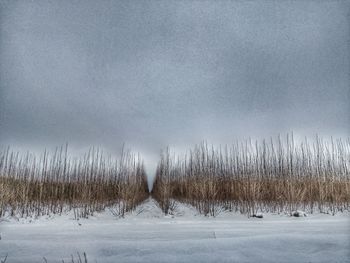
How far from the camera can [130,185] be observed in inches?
236

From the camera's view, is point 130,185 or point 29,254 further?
point 130,185

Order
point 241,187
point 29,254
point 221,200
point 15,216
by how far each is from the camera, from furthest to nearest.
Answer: point 221,200, point 241,187, point 15,216, point 29,254

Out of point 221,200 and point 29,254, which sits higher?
point 221,200

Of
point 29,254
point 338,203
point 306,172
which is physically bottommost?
point 29,254

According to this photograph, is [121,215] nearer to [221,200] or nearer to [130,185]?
[130,185]

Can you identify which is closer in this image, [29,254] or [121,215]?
[29,254]

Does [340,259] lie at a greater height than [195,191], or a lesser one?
lesser

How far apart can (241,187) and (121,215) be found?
7.45 ft

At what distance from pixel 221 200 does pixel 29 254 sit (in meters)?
4.57

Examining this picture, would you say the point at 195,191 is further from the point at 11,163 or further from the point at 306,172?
the point at 11,163

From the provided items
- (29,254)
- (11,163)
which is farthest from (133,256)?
(11,163)

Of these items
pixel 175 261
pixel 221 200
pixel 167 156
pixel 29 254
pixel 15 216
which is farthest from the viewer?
pixel 167 156

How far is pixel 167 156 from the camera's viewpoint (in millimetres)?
6898

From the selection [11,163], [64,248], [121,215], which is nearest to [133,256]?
[64,248]
